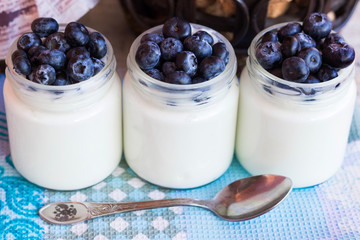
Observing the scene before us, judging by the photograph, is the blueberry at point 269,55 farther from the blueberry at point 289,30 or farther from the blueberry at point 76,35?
the blueberry at point 76,35

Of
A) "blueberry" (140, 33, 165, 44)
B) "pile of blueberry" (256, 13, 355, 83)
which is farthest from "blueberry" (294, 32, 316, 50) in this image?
"blueberry" (140, 33, 165, 44)

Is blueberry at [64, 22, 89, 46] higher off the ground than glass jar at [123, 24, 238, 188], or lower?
higher

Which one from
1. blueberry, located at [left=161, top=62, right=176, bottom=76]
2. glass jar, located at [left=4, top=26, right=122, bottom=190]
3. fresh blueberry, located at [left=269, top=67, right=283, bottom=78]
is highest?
blueberry, located at [left=161, top=62, right=176, bottom=76]

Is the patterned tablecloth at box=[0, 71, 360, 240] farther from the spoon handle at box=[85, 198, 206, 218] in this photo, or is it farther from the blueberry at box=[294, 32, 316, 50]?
the blueberry at box=[294, 32, 316, 50]

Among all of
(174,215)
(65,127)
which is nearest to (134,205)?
(174,215)

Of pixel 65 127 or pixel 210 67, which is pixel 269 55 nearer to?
pixel 210 67

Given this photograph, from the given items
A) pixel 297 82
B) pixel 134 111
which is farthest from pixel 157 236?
pixel 297 82
